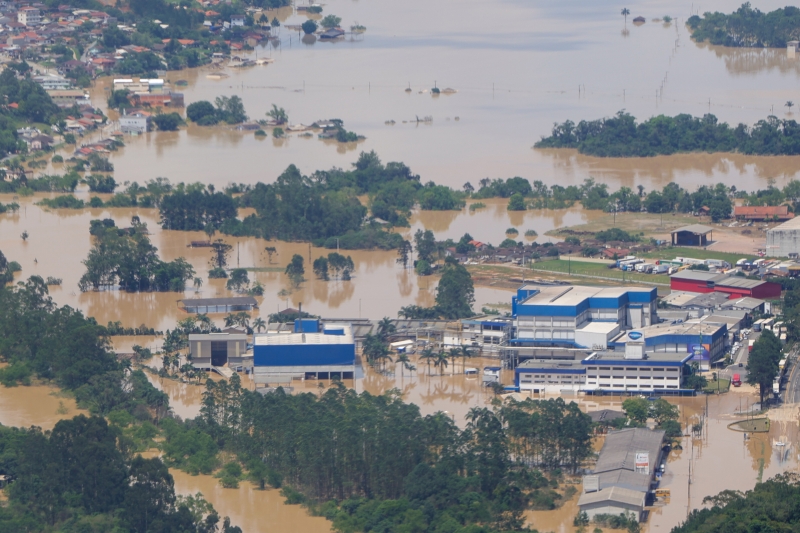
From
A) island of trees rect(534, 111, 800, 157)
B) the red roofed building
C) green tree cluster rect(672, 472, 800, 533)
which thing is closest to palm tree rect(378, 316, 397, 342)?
green tree cluster rect(672, 472, 800, 533)

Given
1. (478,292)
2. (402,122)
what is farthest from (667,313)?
(402,122)

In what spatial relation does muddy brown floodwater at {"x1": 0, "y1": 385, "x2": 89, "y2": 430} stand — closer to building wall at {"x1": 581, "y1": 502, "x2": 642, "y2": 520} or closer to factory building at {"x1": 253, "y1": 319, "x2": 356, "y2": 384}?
factory building at {"x1": 253, "y1": 319, "x2": 356, "y2": 384}

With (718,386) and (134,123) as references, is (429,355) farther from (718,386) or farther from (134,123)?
(134,123)

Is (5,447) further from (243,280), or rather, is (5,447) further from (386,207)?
(386,207)

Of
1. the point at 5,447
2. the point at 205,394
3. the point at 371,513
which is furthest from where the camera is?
the point at 205,394

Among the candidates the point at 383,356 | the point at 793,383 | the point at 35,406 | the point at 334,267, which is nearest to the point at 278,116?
the point at 334,267

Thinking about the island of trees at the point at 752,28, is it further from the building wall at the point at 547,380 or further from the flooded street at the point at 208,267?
the building wall at the point at 547,380
